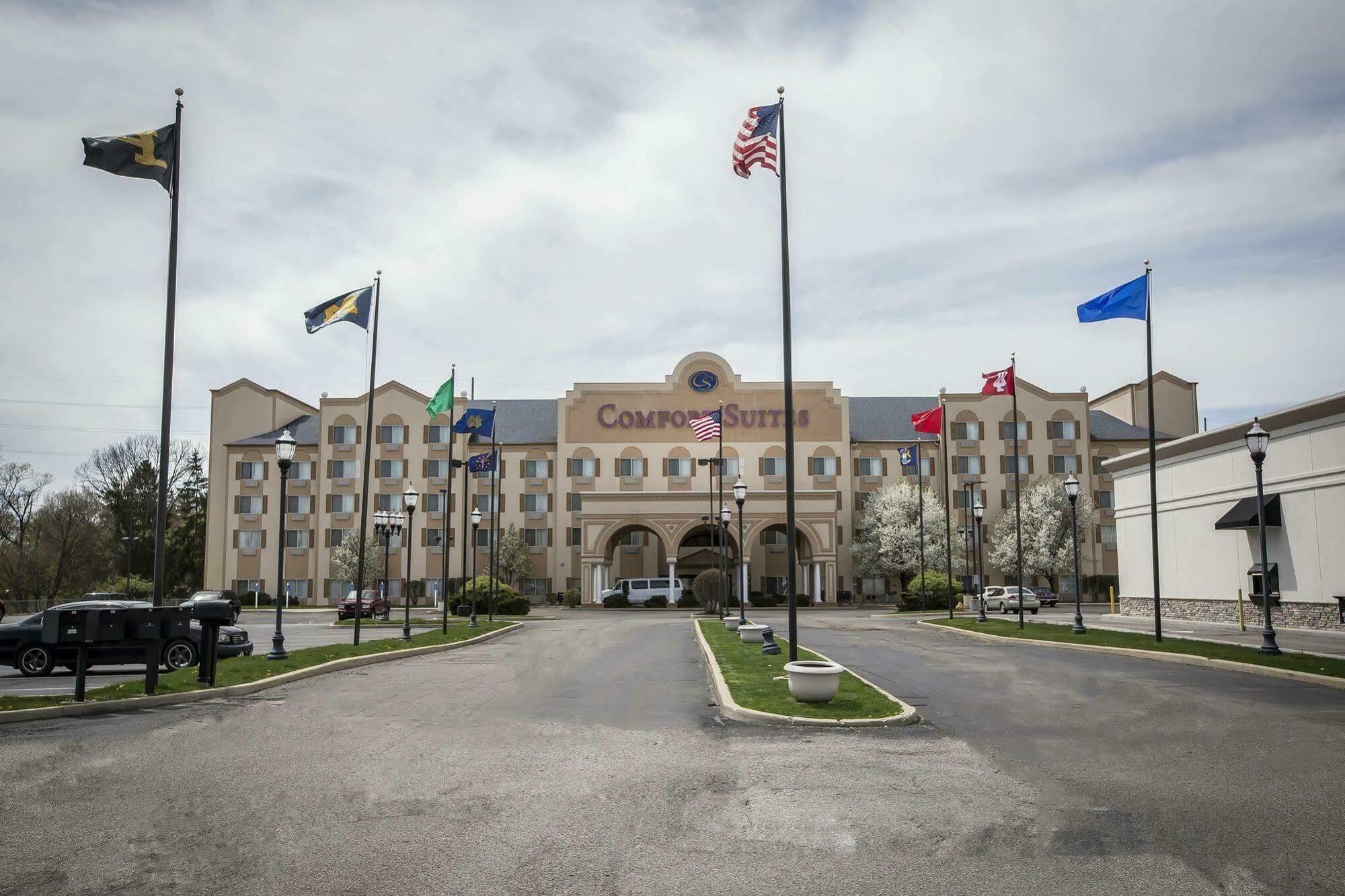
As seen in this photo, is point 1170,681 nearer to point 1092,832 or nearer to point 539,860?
point 1092,832

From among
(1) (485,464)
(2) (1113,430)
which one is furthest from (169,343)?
(2) (1113,430)

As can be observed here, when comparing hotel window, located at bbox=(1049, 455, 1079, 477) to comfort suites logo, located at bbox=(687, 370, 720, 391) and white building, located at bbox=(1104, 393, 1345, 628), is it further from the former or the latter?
white building, located at bbox=(1104, 393, 1345, 628)

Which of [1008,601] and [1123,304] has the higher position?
[1123,304]

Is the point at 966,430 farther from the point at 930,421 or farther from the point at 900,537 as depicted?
the point at 930,421

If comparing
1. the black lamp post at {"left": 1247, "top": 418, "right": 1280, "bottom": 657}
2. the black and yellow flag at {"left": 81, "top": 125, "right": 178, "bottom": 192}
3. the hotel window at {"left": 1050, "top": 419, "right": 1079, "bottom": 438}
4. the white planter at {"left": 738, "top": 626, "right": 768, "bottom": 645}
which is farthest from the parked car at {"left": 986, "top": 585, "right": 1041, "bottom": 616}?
the black and yellow flag at {"left": 81, "top": 125, "right": 178, "bottom": 192}

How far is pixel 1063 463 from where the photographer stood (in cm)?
7512

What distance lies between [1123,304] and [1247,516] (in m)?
11.0

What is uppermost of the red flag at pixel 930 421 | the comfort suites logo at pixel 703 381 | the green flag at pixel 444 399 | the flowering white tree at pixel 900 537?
the comfort suites logo at pixel 703 381

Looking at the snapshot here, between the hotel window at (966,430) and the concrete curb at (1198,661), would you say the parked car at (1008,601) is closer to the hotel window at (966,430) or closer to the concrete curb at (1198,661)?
the hotel window at (966,430)

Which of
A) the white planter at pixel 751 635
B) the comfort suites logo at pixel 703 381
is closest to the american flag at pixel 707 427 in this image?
the white planter at pixel 751 635

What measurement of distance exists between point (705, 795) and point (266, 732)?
6.10 m

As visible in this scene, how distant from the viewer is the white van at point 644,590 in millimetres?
65188

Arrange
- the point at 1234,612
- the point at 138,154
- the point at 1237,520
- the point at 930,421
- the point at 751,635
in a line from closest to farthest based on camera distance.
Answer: the point at 138,154 → the point at 751,635 → the point at 1237,520 → the point at 1234,612 → the point at 930,421

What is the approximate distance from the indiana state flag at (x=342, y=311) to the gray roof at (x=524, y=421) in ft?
162
